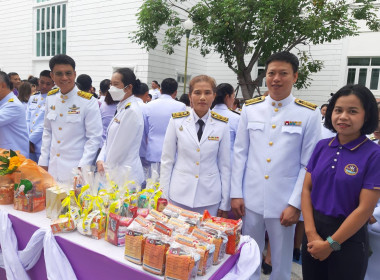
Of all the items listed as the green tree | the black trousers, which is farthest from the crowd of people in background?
the green tree

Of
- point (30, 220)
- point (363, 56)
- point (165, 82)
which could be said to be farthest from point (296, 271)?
point (363, 56)

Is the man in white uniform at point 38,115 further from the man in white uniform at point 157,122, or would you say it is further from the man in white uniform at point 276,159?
the man in white uniform at point 276,159

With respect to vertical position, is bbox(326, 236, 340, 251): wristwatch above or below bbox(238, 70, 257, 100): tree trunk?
below

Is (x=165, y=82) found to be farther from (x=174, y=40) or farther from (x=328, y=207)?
(x=174, y=40)

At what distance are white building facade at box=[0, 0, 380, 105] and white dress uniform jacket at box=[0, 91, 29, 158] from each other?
9.29 m

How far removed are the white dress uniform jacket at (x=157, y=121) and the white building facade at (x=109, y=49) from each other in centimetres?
865

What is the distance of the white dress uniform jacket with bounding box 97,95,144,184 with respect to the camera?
2537 mm

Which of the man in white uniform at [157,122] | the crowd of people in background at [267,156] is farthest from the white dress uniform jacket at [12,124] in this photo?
the man in white uniform at [157,122]

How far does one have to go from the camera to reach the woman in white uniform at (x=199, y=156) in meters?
2.07

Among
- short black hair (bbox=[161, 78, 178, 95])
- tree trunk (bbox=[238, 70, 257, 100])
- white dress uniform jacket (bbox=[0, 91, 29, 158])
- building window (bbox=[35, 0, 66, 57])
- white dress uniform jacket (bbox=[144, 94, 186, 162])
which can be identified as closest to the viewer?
white dress uniform jacket (bbox=[0, 91, 29, 158])

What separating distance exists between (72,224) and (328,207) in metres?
1.47

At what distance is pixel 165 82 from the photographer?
162 inches

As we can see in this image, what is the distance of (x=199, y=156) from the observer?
2072mm

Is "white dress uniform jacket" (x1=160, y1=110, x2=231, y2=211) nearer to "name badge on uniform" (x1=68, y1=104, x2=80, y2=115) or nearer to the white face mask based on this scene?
the white face mask
